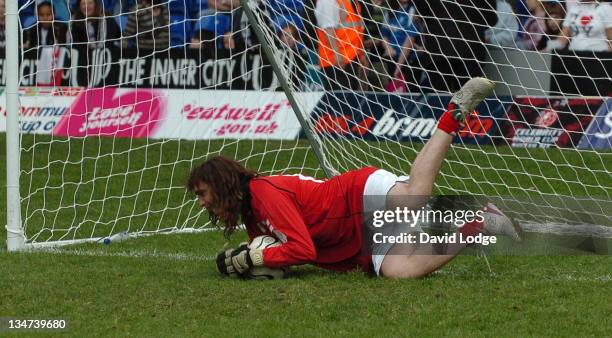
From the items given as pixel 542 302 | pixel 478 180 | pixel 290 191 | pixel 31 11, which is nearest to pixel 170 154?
pixel 31 11

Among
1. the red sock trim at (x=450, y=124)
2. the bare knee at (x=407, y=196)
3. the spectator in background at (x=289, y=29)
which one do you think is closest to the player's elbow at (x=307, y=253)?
the bare knee at (x=407, y=196)

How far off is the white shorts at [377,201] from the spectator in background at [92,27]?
3.89 m

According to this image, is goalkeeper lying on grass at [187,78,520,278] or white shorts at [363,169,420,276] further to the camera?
white shorts at [363,169,420,276]

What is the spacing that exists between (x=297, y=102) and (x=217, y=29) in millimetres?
2291

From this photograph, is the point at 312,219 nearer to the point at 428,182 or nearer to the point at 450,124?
the point at 428,182

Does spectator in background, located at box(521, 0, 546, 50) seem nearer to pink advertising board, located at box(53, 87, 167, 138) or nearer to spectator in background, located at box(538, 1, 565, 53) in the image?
spectator in background, located at box(538, 1, 565, 53)

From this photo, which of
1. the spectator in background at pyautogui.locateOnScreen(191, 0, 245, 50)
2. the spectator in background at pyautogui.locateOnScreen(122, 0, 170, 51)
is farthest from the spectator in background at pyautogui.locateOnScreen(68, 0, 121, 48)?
the spectator in background at pyautogui.locateOnScreen(191, 0, 245, 50)

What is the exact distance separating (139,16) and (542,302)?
691 cm

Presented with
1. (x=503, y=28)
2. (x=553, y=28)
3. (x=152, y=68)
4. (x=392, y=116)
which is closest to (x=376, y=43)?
(x=503, y=28)

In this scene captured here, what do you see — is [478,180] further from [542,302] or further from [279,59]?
[542,302]

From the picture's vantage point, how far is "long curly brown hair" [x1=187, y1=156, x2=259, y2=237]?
7.34m

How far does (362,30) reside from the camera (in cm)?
1117

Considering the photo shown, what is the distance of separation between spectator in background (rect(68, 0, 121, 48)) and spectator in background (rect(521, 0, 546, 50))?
385 centimetres

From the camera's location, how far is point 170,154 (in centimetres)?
1373
